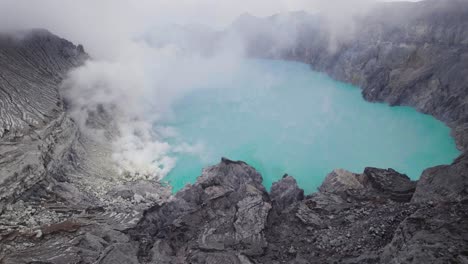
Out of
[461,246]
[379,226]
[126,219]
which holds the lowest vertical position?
[126,219]

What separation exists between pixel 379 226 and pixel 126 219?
1358 cm

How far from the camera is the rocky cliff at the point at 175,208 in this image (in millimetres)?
13367

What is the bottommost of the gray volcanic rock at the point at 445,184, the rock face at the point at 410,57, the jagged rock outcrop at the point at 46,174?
the jagged rock outcrop at the point at 46,174

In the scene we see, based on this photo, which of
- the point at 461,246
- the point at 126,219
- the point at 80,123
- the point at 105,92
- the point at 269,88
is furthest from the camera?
the point at 269,88

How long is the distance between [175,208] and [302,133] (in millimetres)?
23703

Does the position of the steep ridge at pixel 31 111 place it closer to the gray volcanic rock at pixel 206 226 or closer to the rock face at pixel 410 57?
the gray volcanic rock at pixel 206 226

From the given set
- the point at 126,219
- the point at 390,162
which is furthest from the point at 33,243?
the point at 390,162

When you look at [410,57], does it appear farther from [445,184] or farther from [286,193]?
[445,184]

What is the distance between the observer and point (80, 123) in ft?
104

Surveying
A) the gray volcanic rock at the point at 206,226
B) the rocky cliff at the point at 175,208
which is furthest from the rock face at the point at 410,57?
the gray volcanic rock at the point at 206,226

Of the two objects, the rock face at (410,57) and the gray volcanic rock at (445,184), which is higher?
the rock face at (410,57)

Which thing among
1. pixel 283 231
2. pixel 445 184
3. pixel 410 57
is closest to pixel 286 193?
pixel 283 231

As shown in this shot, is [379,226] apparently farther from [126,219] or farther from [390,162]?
[390,162]

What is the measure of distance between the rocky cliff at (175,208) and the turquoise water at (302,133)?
5.45 meters
